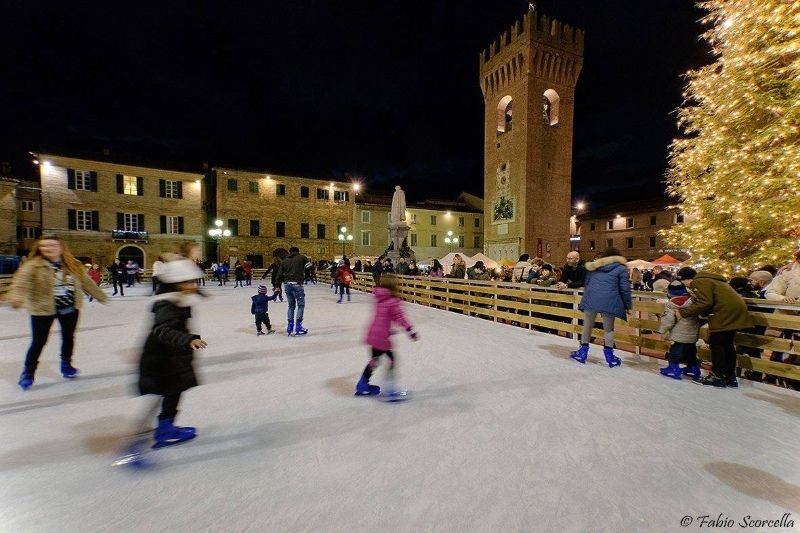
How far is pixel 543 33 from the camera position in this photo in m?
32.5

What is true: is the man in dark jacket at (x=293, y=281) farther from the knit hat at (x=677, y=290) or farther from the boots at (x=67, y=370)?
the knit hat at (x=677, y=290)

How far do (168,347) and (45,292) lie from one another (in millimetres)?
2702

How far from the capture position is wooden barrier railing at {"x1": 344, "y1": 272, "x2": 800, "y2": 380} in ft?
14.1

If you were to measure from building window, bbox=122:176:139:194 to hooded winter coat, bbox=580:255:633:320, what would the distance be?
3442cm

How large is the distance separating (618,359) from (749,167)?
5.90 m

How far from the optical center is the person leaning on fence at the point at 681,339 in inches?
180

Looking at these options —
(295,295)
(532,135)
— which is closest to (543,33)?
(532,135)

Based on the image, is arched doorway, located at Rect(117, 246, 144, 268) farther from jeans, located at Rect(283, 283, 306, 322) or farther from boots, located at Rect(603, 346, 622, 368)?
boots, located at Rect(603, 346, 622, 368)

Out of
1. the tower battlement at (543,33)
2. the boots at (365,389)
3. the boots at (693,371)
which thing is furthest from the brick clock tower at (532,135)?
the boots at (365,389)

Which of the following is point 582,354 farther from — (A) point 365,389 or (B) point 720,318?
(A) point 365,389

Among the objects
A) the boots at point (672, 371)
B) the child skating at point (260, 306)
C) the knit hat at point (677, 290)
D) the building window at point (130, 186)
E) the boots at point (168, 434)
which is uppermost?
the building window at point (130, 186)

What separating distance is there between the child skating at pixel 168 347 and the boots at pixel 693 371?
554 centimetres

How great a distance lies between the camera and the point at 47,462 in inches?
101

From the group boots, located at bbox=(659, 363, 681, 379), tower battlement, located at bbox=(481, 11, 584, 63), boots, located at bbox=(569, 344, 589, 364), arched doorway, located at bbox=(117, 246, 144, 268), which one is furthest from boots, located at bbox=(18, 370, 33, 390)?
tower battlement, located at bbox=(481, 11, 584, 63)
